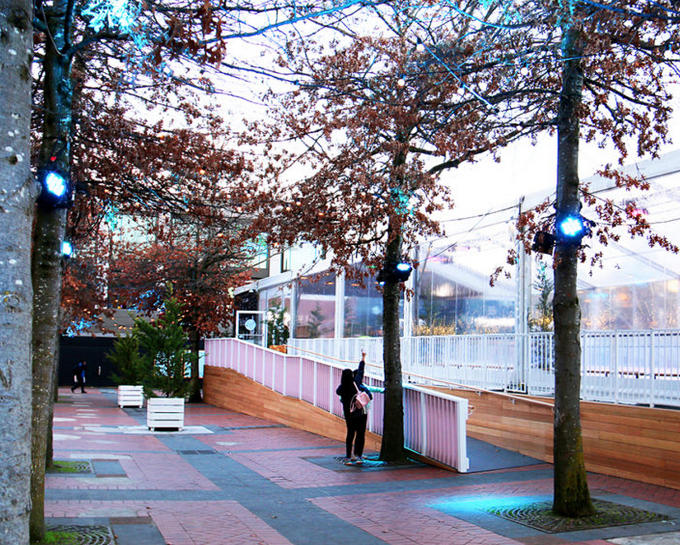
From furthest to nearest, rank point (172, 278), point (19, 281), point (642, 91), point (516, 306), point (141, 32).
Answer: point (172, 278) < point (516, 306) < point (642, 91) < point (141, 32) < point (19, 281)

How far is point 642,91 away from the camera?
393 inches

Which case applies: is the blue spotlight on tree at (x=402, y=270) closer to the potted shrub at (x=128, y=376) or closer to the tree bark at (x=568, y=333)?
the tree bark at (x=568, y=333)

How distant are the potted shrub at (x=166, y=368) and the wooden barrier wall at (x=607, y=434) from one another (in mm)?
7802

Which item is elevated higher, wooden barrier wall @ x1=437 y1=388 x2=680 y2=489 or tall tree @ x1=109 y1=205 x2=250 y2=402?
tall tree @ x1=109 y1=205 x2=250 y2=402

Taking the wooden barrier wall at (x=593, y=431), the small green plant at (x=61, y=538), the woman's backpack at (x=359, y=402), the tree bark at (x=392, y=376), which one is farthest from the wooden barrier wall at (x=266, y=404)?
the small green plant at (x=61, y=538)

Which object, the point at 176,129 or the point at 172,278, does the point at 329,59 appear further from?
the point at 172,278

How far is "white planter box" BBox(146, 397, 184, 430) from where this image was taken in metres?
17.8

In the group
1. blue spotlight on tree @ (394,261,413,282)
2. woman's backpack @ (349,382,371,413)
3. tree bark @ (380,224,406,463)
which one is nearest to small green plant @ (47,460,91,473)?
woman's backpack @ (349,382,371,413)

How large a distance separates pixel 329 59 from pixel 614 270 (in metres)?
6.50

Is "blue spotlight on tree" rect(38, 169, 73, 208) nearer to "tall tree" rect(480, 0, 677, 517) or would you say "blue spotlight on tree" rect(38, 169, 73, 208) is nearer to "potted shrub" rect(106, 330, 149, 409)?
"tall tree" rect(480, 0, 677, 517)

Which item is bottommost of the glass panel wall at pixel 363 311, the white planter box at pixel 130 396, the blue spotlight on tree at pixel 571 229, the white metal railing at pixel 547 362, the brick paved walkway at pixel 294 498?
the white planter box at pixel 130 396

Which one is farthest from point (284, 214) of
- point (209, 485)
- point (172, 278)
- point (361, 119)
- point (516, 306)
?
point (172, 278)

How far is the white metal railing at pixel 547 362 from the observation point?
1051 centimetres

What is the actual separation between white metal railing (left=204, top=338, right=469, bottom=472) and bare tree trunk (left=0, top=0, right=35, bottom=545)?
8468 millimetres
